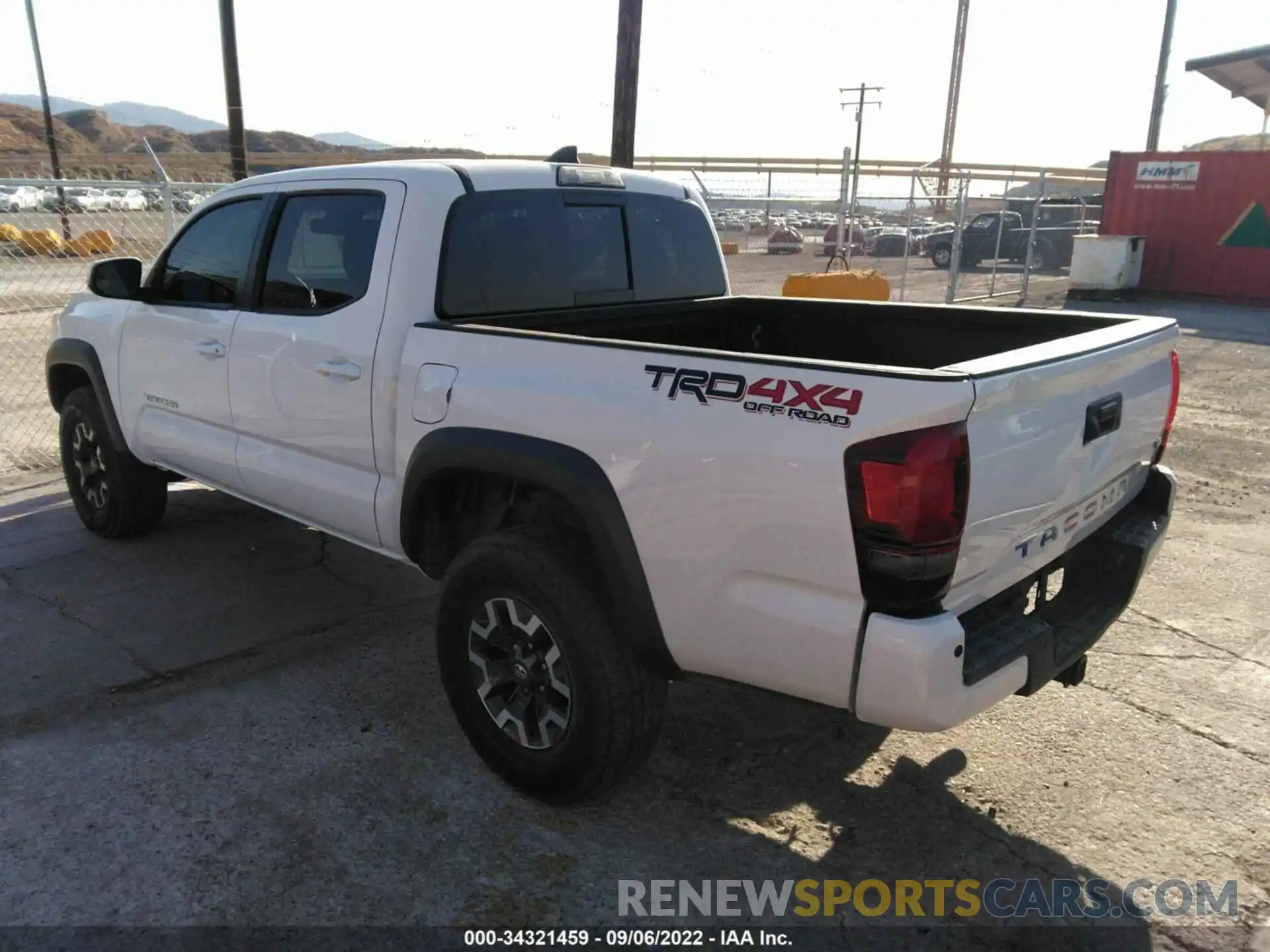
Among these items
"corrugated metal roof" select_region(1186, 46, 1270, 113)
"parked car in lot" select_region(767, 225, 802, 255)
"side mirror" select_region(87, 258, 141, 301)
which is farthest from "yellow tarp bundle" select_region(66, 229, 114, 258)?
"corrugated metal roof" select_region(1186, 46, 1270, 113)

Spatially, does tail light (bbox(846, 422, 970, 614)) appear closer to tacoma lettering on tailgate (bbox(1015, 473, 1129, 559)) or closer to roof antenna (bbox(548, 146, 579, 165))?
tacoma lettering on tailgate (bbox(1015, 473, 1129, 559))

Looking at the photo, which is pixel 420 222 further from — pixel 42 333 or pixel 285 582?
pixel 42 333

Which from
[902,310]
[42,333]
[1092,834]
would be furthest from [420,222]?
[42,333]

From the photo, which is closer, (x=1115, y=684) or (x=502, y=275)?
(x=502, y=275)

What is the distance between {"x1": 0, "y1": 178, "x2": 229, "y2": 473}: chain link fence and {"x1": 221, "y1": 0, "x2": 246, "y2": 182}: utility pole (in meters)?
1.97

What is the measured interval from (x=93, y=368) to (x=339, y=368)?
2.43 m

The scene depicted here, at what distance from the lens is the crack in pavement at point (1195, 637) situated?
4188 mm

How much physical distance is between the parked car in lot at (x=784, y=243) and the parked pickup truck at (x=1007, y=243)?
386 centimetres

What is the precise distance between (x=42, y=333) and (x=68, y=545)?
8.25 m

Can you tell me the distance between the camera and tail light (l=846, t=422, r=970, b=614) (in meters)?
2.22

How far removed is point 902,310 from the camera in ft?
13.2

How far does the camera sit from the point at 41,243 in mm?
10148

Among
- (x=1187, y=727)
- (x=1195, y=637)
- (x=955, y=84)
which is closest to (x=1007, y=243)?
(x=1195, y=637)

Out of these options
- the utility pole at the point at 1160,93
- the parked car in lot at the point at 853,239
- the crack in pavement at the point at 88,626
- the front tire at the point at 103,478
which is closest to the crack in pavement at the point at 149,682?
the crack in pavement at the point at 88,626
